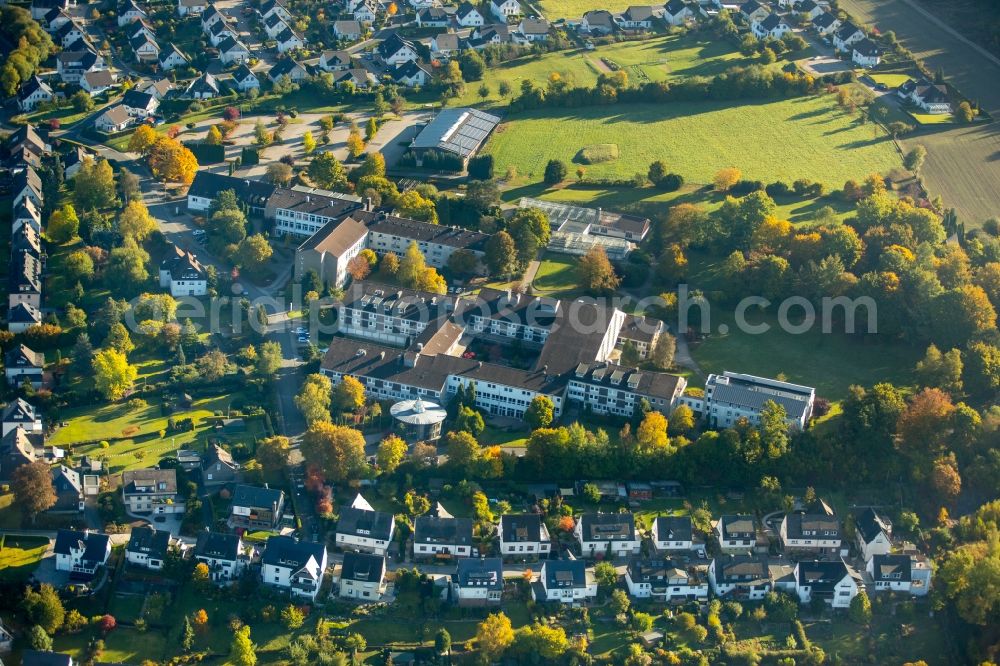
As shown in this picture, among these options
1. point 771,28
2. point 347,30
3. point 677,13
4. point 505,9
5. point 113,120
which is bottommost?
point 113,120

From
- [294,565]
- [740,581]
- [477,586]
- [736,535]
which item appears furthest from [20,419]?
[740,581]

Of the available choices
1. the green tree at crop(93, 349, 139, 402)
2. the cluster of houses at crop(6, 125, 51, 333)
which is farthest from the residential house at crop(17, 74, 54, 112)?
the green tree at crop(93, 349, 139, 402)

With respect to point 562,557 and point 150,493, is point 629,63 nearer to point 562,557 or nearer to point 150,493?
point 562,557

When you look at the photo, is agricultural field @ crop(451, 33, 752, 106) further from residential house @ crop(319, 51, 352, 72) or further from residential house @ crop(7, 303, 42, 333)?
residential house @ crop(7, 303, 42, 333)

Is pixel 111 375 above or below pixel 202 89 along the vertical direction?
above

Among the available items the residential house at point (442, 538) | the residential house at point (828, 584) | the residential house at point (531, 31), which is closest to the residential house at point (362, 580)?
the residential house at point (442, 538)

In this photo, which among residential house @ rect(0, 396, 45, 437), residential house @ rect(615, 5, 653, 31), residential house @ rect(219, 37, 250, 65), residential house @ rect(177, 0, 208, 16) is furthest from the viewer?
residential house @ rect(615, 5, 653, 31)

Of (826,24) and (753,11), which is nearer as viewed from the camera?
(826,24)
